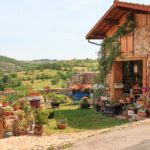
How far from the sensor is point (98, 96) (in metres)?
19.8

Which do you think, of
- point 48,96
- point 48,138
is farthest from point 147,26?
point 48,96

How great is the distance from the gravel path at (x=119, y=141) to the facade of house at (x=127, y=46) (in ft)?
17.7

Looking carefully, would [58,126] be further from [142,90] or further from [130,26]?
[130,26]

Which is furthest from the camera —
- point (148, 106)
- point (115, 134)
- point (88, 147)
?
point (148, 106)

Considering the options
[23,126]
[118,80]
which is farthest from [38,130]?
[118,80]

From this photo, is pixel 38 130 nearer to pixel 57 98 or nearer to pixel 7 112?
pixel 7 112

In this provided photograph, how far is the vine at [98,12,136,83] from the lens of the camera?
1689cm

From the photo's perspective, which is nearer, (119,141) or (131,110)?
(119,141)

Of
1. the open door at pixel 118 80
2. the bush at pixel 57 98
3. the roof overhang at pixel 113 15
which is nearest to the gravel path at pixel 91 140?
the roof overhang at pixel 113 15

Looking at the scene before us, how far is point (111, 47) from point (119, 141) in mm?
9203

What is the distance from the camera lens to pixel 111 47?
18297mm

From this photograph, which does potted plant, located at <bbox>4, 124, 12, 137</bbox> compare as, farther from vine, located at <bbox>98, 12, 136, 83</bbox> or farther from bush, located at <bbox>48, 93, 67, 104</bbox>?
bush, located at <bbox>48, 93, 67, 104</bbox>

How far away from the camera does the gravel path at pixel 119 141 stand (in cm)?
905

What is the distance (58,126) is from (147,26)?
222 inches
